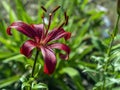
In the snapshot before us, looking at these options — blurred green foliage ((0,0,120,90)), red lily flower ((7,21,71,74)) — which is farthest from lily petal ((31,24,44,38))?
blurred green foliage ((0,0,120,90))

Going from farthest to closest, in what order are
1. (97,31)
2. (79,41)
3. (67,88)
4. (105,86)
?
(97,31) < (79,41) < (67,88) < (105,86)

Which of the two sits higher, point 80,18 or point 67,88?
point 80,18

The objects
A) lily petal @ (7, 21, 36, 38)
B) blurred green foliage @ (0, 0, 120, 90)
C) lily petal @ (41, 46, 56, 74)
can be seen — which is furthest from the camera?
blurred green foliage @ (0, 0, 120, 90)

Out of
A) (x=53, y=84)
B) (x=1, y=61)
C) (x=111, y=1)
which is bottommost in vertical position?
(x=53, y=84)

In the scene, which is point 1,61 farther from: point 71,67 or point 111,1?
point 111,1

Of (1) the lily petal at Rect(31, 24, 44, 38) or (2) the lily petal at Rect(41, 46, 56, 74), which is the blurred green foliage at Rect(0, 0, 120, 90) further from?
(2) the lily petal at Rect(41, 46, 56, 74)

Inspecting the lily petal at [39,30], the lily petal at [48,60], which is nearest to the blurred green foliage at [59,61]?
the lily petal at [39,30]

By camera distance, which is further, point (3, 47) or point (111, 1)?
point (111, 1)

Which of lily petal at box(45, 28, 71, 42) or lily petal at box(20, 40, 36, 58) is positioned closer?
lily petal at box(20, 40, 36, 58)

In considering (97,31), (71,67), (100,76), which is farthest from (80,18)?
(100,76)
